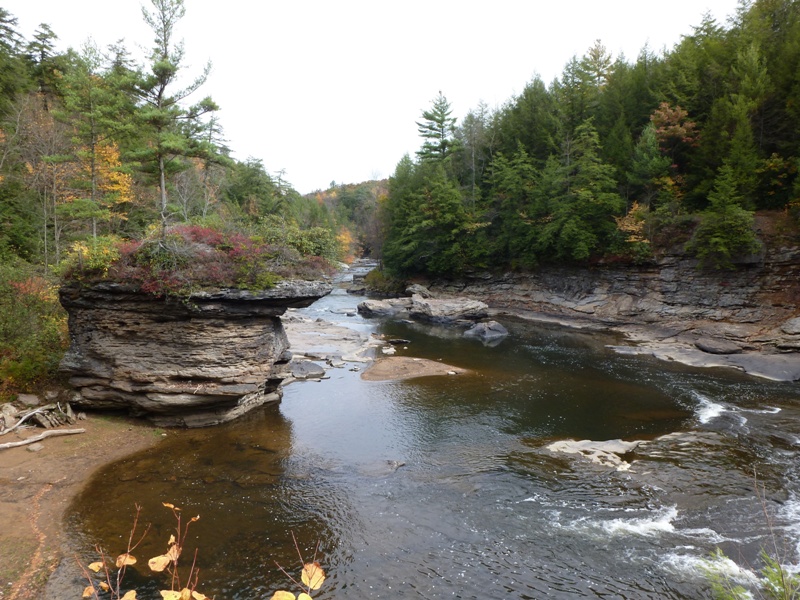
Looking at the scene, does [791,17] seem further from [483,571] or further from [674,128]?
[483,571]

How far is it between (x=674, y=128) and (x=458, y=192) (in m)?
21.4

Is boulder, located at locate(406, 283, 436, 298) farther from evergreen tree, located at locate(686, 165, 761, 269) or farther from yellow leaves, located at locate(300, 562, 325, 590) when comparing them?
yellow leaves, located at locate(300, 562, 325, 590)

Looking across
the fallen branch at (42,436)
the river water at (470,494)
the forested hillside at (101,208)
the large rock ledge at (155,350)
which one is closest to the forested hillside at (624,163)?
the river water at (470,494)

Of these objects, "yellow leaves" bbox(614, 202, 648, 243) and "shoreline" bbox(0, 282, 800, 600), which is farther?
"yellow leaves" bbox(614, 202, 648, 243)

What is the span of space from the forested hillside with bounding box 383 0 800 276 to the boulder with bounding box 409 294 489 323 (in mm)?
7911

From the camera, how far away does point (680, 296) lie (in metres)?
30.8

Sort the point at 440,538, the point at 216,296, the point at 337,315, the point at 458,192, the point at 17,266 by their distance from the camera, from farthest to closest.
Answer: the point at 458,192, the point at 337,315, the point at 17,266, the point at 216,296, the point at 440,538

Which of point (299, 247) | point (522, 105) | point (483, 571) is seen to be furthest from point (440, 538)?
point (522, 105)

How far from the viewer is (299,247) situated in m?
18.0

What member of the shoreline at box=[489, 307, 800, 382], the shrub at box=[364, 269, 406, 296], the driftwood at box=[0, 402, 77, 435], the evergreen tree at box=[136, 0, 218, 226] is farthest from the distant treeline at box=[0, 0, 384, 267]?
the shrub at box=[364, 269, 406, 296]

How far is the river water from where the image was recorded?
8.89 metres

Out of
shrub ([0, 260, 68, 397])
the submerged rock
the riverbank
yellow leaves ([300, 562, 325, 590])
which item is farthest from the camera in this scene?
the submerged rock

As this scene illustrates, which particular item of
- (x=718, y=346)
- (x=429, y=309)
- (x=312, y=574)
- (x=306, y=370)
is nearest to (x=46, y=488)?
(x=306, y=370)

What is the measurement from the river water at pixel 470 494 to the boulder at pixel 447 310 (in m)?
18.4
